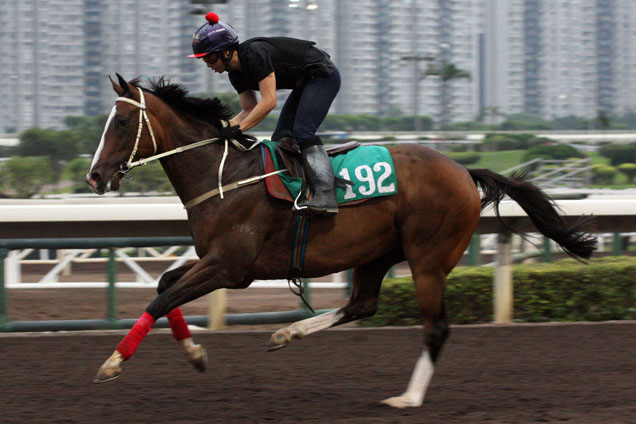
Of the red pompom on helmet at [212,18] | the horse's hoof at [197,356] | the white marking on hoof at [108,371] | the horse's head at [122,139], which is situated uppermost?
the red pompom on helmet at [212,18]

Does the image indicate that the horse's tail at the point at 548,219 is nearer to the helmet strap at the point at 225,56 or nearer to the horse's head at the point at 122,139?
the helmet strap at the point at 225,56

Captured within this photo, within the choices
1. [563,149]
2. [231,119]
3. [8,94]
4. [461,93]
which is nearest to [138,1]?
[8,94]

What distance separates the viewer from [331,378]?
189 inches

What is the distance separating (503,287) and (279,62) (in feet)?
10.4

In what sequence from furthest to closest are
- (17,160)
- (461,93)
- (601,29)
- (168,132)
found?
(601,29), (461,93), (17,160), (168,132)

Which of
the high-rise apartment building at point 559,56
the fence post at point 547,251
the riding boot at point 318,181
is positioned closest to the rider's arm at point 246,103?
the riding boot at point 318,181

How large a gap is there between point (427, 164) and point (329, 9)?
14.4 metres

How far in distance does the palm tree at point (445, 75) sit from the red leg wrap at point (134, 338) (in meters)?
14.9

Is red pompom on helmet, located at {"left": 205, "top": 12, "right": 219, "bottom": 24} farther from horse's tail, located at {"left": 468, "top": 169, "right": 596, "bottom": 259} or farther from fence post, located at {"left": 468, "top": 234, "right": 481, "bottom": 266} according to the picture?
fence post, located at {"left": 468, "top": 234, "right": 481, "bottom": 266}

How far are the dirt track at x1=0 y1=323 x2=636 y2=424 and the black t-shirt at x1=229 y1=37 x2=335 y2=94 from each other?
5.56 ft

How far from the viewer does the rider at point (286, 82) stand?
421cm

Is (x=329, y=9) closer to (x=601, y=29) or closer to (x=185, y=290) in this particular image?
(x=601, y=29)

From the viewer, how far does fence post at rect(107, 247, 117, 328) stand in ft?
20.9

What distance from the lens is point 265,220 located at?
422 cm
